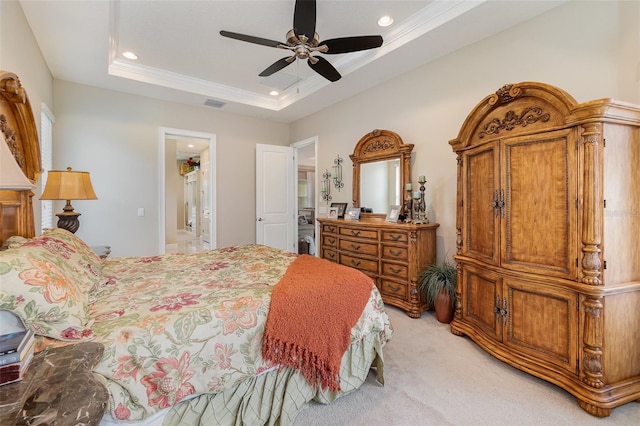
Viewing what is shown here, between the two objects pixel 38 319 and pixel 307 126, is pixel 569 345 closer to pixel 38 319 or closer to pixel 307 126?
pixel 38 319

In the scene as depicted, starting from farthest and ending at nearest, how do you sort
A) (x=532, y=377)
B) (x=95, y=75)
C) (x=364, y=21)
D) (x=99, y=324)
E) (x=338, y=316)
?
(x=95, y=75) < (x=364, y=21) < (x=532, y=377) < (x=338, y=316) < (x=99, y=324)

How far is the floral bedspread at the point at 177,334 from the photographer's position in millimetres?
1238

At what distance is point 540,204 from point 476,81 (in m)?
1.55

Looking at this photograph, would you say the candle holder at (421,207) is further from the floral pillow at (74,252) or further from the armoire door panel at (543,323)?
the floral pillow at (74,252)

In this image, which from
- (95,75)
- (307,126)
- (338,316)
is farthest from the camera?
(307,126)

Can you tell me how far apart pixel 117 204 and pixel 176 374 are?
3568 millimetres

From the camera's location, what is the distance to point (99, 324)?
133 centimetres

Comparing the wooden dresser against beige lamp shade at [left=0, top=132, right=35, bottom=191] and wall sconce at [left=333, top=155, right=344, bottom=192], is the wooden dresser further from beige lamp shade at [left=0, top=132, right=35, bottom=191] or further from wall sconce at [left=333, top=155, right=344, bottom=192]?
beige lamp shade at [left=0, top=132, right=35, bottom=191]

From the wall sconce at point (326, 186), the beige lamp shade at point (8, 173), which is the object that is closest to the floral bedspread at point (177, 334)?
the beige lamp shade at point (8, 173)

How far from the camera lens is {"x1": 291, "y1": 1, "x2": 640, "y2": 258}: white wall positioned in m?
2.14

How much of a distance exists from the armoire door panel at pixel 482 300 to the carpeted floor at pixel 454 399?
0.23m

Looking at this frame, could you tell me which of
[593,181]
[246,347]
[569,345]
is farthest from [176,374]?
[593,181]

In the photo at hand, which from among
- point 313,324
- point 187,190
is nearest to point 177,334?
point 313,324

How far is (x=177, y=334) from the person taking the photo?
1338 millimetres
